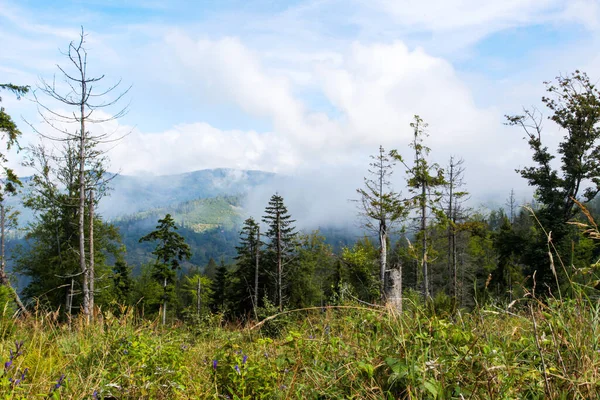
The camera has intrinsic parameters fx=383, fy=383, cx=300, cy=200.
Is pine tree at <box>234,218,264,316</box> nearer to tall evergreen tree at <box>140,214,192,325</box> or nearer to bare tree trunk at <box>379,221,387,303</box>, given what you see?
tall evergreen tree at <box>140,214,192,325</box>

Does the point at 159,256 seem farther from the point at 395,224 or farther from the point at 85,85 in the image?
the point at 85,85

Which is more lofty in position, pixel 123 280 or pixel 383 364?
pixel 383 364

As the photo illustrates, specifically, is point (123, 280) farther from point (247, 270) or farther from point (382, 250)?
point (382, 250)

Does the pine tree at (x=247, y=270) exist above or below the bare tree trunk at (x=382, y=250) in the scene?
below

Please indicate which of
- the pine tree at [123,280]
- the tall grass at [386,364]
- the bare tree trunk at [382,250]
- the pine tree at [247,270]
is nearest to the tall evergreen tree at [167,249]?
the pine tree at [247,270]

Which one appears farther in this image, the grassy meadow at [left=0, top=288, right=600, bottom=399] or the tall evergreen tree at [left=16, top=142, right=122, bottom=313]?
the tall evergreen tree at [left=16, top=142, right=122, bottom=313]

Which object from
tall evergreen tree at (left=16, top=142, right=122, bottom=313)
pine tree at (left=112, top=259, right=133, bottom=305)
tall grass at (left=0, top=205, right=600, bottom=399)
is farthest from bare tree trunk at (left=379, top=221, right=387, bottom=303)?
pine tree at (left=112, top=259, right=133, bottom=305)

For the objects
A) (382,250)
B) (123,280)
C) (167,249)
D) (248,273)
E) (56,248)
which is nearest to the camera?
(382,250)

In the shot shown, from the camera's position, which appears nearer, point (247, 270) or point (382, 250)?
point (382, 250)

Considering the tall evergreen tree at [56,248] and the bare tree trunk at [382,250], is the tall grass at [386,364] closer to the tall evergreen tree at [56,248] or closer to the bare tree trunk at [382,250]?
the bare tree trunk at [382,250]

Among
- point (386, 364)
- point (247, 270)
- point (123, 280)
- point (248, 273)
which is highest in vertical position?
point (386, 364)

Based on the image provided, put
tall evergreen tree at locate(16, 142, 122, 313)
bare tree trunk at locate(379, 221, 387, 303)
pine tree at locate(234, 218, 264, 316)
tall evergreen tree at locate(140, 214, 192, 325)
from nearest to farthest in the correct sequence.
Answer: bare tree trunk at locate(379, 221, 387, 303) → tall evergreen tree at locate(16, 142, 122, 313) → tall evergreen tree at locate(140, 214, 192, 325) → pine tree at locate(234, 218, 264, 316)

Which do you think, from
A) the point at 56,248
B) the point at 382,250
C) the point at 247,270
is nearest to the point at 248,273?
the point at 247,270

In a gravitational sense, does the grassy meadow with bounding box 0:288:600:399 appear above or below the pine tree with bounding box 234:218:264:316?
above
